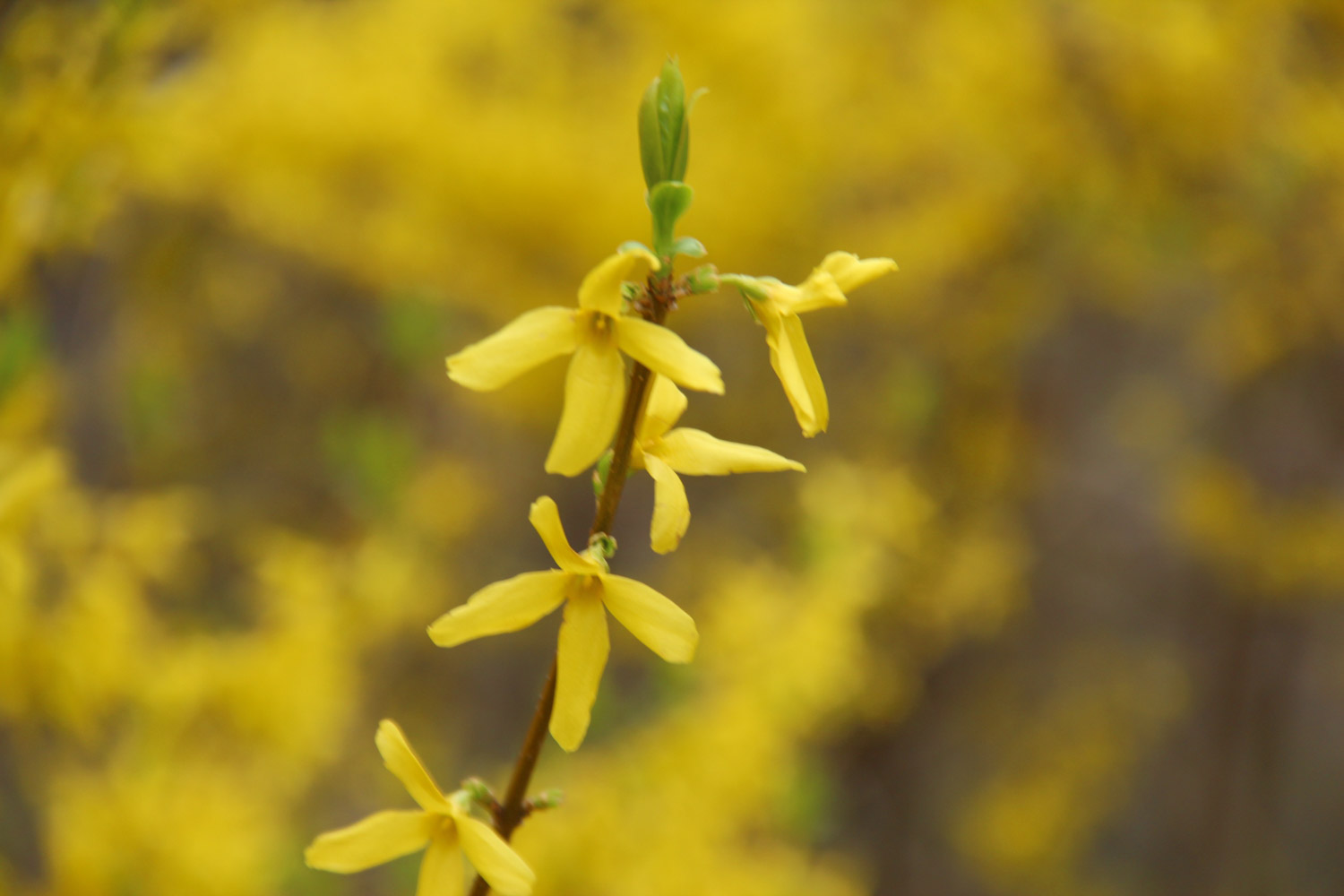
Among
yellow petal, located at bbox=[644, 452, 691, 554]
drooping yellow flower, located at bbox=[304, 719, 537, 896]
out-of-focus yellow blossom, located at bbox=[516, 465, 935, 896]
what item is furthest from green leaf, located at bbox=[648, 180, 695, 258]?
out-of-focus yellow blossom, located at bbox=[516, 465, 935, 896]

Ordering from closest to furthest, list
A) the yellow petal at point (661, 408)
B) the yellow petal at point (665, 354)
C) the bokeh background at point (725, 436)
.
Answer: the yellow petal at point (665, 354), the yellow petal at point (661, 408), the bokeh background at point (725, 436)

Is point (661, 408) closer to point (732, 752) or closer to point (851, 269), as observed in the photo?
→ point (851, 269)

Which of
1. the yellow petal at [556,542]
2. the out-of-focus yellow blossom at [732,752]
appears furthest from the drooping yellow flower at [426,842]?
the out-of-focus yellow blossom at [732,752]

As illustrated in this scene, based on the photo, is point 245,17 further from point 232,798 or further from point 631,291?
point 631,291

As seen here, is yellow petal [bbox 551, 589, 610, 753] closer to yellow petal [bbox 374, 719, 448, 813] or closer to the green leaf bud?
yellow petal [bbox 374, 719, 448, 813]

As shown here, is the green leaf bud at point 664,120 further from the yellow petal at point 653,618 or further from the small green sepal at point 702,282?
the yellow petal at point 653,618

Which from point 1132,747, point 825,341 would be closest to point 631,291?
point 825,341
